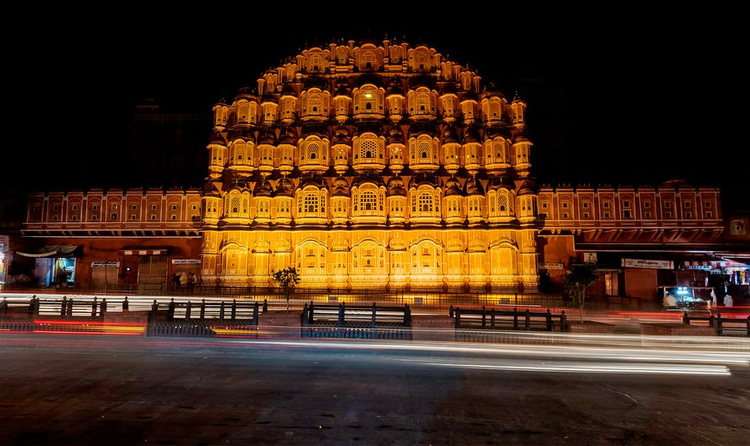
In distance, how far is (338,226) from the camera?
38625 millimetres

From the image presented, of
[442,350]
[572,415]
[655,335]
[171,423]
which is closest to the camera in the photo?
[171,423]

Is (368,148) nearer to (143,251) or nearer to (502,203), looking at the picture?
(502,203)

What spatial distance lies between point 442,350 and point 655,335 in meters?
9.10

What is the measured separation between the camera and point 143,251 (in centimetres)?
4141

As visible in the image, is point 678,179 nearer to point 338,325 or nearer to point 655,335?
point 655,335

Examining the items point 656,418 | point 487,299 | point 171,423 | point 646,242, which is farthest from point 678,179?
point 171,423

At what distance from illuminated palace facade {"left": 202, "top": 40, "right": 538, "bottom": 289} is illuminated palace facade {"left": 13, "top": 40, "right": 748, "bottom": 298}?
0.42 feet

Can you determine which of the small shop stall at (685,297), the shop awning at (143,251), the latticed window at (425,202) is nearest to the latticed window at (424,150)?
the latticed window at (425,202)

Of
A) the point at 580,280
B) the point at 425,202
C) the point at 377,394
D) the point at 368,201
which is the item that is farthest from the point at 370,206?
the point at 377,394

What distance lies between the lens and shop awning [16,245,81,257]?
1604 inches

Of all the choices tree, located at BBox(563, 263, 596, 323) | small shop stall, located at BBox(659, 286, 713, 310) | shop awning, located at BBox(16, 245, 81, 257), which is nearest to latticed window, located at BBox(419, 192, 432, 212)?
tree, located at BBox(563, 263, 596, 323)

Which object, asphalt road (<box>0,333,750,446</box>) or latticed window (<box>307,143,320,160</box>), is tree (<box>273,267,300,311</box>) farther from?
asphalt road (<box>0,333,750,446</box>)

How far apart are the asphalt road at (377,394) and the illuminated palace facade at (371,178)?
21882mm

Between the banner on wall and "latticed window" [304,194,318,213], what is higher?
"latticed window" [304,194,318,213]
